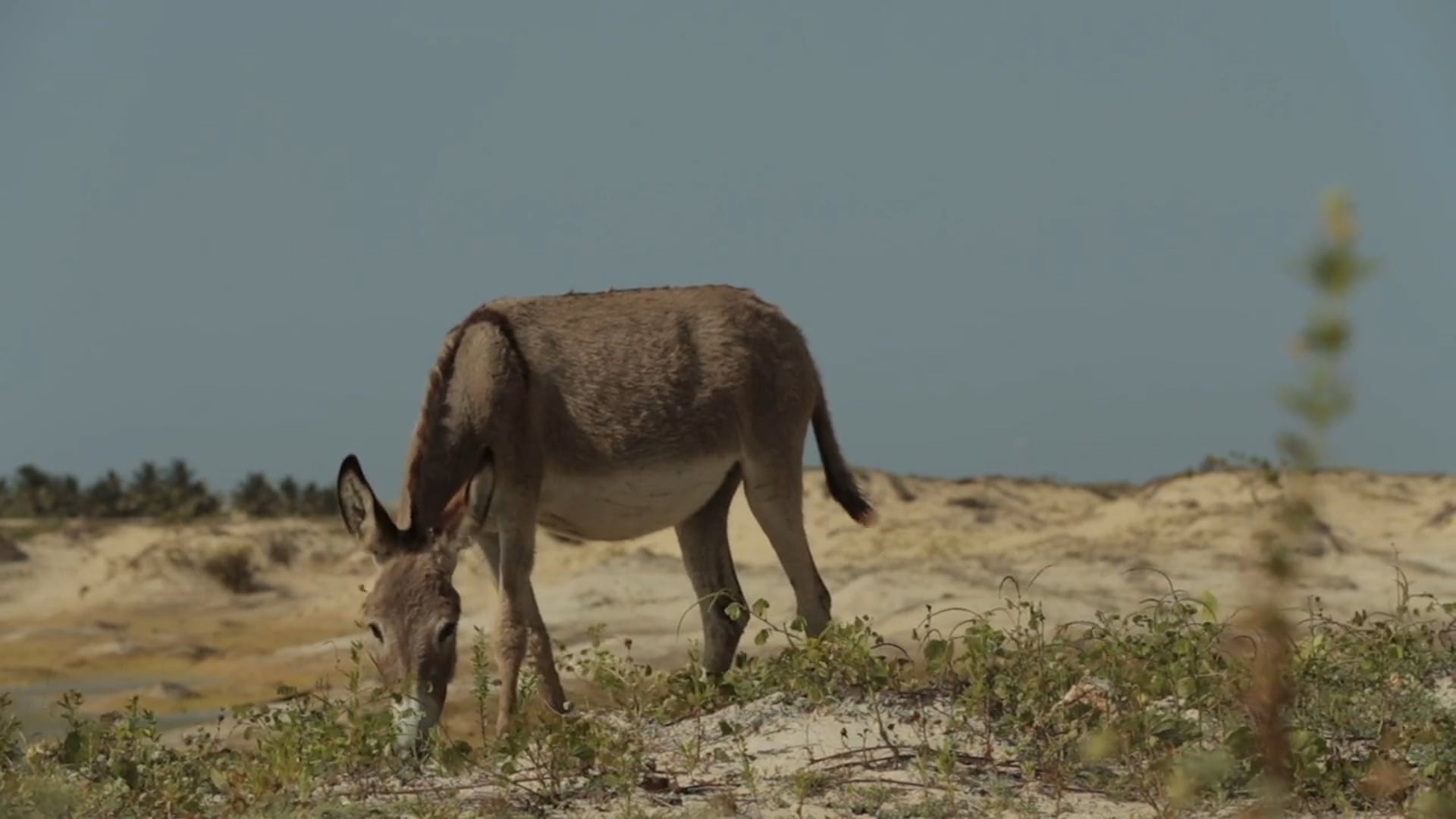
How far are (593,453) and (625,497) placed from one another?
0.93 feet

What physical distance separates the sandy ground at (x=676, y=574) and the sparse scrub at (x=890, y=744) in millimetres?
5154

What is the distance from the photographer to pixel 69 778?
618 centimetres

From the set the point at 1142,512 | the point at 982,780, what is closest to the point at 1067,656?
the point at 982,780

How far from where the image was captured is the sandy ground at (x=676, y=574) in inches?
705

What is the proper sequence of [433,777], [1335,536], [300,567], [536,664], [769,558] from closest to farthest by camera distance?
[433,777], [536,664], [1335,536], [769,558], [300,567]

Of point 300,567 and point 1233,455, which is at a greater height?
point 1233,455

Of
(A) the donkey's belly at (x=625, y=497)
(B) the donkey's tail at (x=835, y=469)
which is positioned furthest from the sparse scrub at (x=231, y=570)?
(A) the donkey's belly at (x=625, y=497)

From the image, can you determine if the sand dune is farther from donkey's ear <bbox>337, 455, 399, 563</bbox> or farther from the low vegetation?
the low vegetation

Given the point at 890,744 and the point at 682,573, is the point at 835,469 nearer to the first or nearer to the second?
the point at 890,744

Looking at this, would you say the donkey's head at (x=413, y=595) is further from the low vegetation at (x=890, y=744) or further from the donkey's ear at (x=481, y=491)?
the low vegetation at (x=890, y=744)

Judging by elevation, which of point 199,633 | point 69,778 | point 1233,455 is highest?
point 1233,455

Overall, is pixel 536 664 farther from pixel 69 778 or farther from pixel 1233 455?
pixel 1233 455

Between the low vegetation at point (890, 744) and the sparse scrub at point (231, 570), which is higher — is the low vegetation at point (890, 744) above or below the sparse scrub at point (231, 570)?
above

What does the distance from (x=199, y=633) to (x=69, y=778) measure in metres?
16.4
